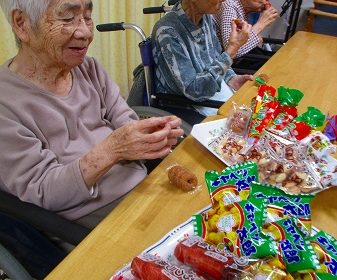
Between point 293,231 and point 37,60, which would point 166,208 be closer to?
point 293,231

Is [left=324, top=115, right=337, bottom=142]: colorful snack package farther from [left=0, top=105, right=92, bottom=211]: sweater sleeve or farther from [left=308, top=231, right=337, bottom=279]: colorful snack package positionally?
[left=0, top=105, right=92, bottom=211]: sweater sleeve

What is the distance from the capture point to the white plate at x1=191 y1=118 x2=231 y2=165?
3.59ft

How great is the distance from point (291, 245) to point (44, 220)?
0.57m

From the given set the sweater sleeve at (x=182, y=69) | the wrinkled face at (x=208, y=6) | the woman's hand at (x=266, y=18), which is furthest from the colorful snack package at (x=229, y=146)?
the woman's hand at (x=266, y=18)

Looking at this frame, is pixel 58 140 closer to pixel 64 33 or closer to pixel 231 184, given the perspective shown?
pixel 64 33

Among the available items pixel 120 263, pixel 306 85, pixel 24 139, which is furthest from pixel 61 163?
pixel 306 85

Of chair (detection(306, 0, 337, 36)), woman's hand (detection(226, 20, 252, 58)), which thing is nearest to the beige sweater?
woman's hand (detection(226, 20, 252, 58))

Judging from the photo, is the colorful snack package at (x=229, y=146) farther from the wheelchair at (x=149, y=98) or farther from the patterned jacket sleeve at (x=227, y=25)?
the patterned jacket sleeve at (x=227, y=25)

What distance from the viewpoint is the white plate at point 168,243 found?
655mm

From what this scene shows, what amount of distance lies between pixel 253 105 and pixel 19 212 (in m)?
0.71

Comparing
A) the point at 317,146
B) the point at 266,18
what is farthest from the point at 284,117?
the point at 266,18

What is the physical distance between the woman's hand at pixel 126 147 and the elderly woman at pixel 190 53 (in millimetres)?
592

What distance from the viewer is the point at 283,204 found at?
0.75 meters

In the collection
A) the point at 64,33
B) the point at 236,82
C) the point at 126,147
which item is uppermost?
the point at 64,33
